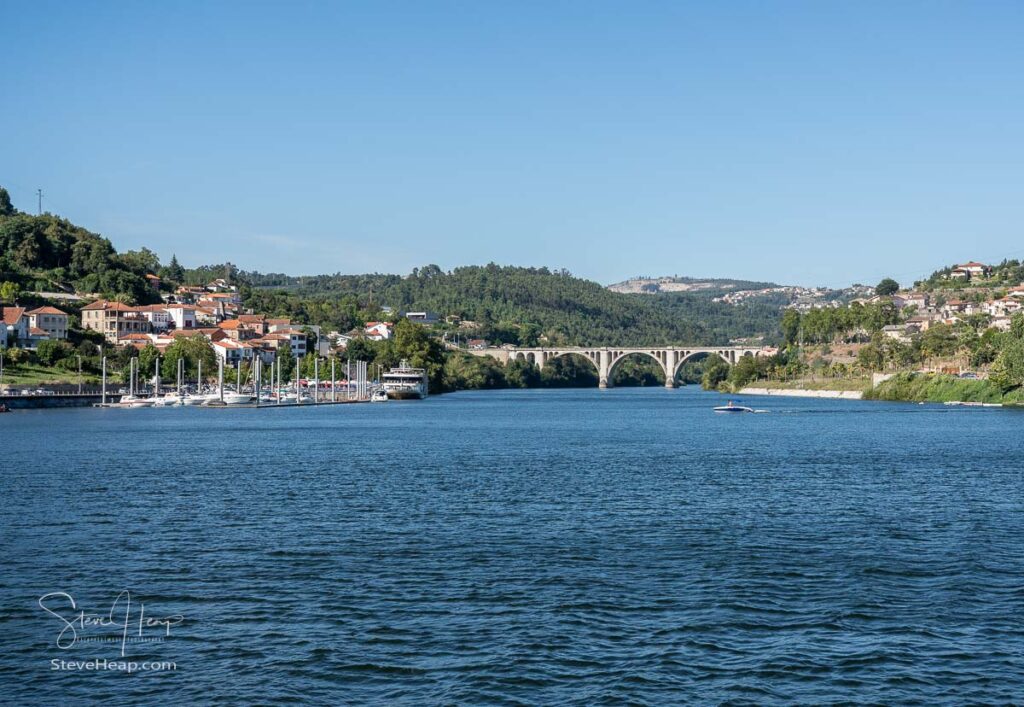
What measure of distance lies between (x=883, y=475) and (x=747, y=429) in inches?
1319

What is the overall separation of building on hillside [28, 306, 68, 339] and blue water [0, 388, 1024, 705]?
89.3m

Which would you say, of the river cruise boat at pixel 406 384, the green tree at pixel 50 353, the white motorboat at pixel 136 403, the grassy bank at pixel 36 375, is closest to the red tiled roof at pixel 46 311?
the green tree at pixel 50 353

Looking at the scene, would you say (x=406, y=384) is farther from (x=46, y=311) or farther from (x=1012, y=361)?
(x=1012, y=361)

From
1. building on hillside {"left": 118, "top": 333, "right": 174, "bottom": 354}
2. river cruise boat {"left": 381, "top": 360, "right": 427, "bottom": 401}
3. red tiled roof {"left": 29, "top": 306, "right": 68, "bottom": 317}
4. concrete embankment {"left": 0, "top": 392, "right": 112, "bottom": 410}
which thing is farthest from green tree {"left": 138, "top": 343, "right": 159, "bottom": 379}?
river cruise boat {"left": 381, "top": 360, "right": 427, "bottom": 401}

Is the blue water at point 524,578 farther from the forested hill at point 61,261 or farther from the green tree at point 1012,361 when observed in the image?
the forested hill at point 61,261

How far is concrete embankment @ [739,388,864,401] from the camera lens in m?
139

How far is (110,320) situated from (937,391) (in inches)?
3790

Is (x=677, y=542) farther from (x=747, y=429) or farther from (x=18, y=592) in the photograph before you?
(x=747, y=429)

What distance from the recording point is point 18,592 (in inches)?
876

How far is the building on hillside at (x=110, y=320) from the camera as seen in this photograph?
15062 centimetres

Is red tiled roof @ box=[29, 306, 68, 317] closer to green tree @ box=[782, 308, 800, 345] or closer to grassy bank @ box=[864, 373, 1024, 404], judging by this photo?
grassy bank @ box=[864, 373, 1024, 404]

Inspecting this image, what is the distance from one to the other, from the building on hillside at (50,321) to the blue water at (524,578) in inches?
3516

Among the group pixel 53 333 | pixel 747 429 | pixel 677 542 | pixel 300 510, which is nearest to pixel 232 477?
pixel 300 510

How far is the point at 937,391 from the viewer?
12038 cm
